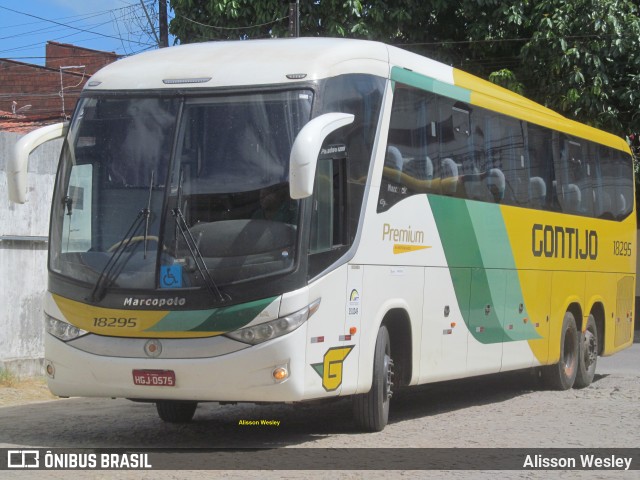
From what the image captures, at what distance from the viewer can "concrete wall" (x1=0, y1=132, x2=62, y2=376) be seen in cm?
1416

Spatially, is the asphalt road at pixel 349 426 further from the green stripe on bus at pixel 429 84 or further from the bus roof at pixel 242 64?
the green stripe on bus at pixel 429 84

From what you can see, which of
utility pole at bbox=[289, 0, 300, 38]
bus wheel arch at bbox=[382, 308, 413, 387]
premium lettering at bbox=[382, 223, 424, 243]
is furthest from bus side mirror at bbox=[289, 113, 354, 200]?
utility pole at bbox=[289, 0, 300, 38]

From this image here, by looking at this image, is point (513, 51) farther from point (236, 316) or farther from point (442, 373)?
point (236, 316)

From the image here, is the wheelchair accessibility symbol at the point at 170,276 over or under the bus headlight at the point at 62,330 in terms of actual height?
over

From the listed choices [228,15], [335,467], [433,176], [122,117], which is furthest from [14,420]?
[228,15]

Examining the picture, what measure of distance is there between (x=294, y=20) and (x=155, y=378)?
41.4ft

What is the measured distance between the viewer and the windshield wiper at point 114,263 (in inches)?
346

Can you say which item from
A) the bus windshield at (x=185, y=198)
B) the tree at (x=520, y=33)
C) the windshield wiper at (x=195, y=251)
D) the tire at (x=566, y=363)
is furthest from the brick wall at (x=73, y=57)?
the windshield wiper at (x=195, y=251)

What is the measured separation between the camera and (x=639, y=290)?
94.0 ft

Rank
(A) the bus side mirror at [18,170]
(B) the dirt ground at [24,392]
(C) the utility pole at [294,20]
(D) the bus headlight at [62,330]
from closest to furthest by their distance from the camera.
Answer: (D) the bus headlight at [62,330], (A) the bus side mirror at [18,170], (B) the dirt ground at [24,392], (C) the utility pole at [294,20]

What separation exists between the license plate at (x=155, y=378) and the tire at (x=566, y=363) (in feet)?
24.3

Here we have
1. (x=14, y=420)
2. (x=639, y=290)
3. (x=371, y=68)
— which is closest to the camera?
(x=371, y=68)

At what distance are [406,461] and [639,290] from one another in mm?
21696

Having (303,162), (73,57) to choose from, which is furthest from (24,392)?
(73,57)
